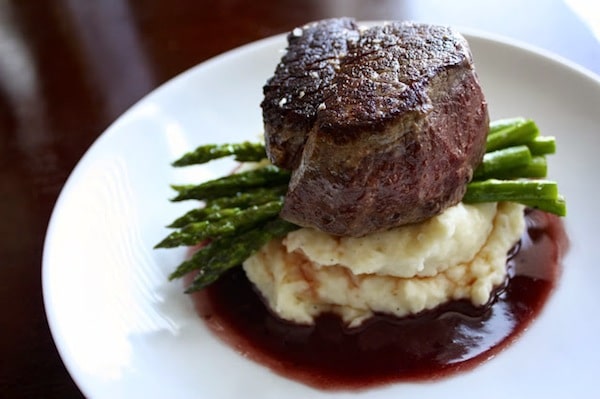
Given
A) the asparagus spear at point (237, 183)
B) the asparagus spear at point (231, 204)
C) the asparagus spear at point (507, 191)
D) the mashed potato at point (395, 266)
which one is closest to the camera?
the mashed potato at point (395, 266)

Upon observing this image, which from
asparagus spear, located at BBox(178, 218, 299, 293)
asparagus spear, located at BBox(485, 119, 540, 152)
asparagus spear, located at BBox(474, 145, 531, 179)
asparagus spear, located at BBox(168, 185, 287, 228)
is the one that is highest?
asparagus spear, located at BBox(485, 119, 540, 152)

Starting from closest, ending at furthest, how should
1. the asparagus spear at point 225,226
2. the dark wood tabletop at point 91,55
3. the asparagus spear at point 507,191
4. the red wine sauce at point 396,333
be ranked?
the red wine sauce at point 396,333 → the asparagus spear at point 507,191 → the asparagus spear at point 225,226 → the dark wood tabletop at point 91,55

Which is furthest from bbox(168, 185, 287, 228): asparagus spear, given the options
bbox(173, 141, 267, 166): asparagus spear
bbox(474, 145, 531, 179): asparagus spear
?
bbox(474, 145, 531, 179): asparagus spear

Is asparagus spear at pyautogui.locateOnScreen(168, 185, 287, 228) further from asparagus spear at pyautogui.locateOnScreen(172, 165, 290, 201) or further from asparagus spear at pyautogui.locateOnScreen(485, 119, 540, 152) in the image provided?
asparagus spear at pyautogui.locateOnScreen(485, 119, 540, 152)

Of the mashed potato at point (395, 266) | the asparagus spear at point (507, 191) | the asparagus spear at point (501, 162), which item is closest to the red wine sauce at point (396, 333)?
the mashed potato at point (395, 266)

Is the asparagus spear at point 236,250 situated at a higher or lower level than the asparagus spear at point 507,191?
lower

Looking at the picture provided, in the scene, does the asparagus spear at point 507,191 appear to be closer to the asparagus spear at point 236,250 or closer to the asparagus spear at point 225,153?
the asparagus spear at point 236,250
